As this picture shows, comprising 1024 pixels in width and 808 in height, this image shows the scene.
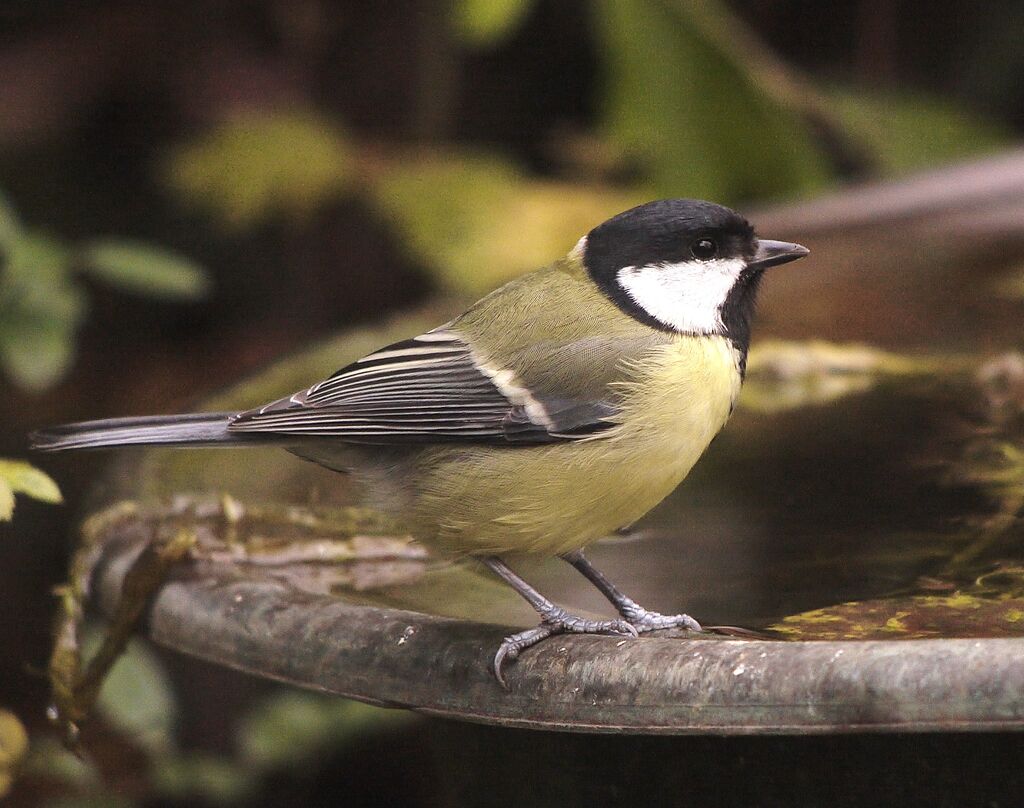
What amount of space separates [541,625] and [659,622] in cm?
14

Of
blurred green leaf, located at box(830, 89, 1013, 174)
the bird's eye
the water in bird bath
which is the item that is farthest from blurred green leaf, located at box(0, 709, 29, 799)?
blurred green leaf, located at box(830, 89, 1013, 174)

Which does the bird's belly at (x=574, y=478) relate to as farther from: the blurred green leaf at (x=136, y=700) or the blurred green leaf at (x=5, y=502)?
the blurred green leaf at (x=136, y=700)

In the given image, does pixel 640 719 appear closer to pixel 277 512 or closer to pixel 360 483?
pixel 360 483

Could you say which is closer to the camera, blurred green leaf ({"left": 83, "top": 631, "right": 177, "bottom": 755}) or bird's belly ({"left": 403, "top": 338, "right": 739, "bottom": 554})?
bird's belly ({"left": 403, "top": 338, "right": 739, "bottom": 554})

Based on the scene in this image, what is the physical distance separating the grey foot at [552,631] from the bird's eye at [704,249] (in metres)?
0.58

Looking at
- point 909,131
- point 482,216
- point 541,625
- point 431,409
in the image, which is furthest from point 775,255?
point 909,131

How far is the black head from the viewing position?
197 cm

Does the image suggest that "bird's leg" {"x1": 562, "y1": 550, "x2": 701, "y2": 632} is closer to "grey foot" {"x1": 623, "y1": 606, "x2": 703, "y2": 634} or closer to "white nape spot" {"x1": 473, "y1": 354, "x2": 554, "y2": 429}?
"grey foot" {"x1": 623, "y1": 606, "x2": 703, "y2": 634}

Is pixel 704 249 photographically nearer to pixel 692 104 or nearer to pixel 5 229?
pixel 5 229

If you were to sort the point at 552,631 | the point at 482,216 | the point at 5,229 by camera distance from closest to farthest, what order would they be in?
the point at 552,631 → the point at 5,229 → the point at 482,216

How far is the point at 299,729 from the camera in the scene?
121 inches

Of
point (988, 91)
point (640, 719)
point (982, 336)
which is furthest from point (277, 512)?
point (988, 91)

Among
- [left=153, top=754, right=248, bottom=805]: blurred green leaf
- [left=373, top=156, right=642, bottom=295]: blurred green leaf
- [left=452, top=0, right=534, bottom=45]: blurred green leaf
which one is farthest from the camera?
[left=373, top=156, right=642, bottom=295]: blurred green leaf

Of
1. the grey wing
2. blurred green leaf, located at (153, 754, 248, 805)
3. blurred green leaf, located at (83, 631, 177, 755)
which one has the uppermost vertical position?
the grey wing
